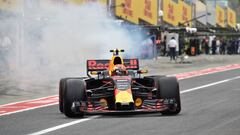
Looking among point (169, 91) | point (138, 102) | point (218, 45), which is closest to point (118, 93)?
point (138, 102)

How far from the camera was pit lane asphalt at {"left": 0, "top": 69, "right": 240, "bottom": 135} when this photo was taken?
1223 cm

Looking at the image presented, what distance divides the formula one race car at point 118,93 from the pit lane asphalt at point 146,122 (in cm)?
20

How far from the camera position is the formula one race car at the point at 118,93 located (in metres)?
14.6

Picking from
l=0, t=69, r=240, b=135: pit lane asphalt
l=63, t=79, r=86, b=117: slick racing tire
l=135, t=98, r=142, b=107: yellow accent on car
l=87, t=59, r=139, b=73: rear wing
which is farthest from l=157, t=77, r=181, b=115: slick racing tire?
l=63, t=79, r=86, b=117: slick racing tire

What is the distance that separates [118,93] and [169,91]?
110cm

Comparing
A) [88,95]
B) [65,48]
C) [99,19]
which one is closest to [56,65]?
[65,48]

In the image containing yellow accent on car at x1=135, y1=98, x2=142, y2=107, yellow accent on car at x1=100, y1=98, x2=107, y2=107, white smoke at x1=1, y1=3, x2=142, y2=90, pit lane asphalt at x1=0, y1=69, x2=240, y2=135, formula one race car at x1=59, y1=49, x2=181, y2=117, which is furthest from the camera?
white smoke at x1=1, y1=3, x2=142, y2=90

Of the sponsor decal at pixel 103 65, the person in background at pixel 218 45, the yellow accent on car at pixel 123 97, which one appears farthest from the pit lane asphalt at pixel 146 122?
the person in background at pixel 218 45

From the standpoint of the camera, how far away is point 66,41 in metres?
26.6

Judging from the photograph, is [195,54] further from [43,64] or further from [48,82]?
[48,82]

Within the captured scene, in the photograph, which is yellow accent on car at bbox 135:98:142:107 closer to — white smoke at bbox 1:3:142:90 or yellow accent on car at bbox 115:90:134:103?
yellow accent on car at bbox 115:90:134:103

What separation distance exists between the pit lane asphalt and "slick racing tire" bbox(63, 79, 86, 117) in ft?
0.67

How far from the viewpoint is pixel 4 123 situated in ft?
46.5

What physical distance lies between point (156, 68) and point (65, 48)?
1199 centimetres
